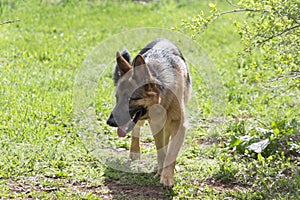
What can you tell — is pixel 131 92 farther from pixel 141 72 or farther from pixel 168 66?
pixel 168 66

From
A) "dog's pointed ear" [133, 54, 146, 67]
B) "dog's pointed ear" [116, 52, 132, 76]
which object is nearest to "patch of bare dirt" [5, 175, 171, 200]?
"dog's pointed ear" [116, 52, 132, 76]

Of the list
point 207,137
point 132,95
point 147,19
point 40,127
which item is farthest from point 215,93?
point 147,19

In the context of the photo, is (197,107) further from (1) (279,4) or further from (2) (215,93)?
(1) (279,4)

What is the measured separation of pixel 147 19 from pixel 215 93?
15.1ft

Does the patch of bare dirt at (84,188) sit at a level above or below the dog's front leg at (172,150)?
below

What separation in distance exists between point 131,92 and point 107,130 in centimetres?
212

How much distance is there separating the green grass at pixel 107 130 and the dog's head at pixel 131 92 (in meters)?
0.78

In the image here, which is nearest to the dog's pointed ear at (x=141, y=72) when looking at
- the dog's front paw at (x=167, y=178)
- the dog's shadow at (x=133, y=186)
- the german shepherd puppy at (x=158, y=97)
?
the german shepherd puppy at (x=158, y=97)

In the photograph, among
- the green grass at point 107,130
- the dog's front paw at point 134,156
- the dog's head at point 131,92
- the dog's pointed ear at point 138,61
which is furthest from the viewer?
the dog's front paw at point 134,156

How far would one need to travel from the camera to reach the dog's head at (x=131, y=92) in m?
5.36

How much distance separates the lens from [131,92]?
17.6ft

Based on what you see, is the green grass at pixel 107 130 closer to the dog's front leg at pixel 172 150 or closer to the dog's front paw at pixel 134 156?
the dog's front leg at pixel 172 150

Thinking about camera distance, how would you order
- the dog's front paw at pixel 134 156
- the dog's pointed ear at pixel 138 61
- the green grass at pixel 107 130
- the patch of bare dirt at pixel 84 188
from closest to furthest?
the dog's pointed ear at pixel 138 61
the patch of bare dirt at pixel 84 188
the green grass at pixel 107 130
the dog's front paw at pixel 134 156

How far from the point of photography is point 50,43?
1088 centimetres
